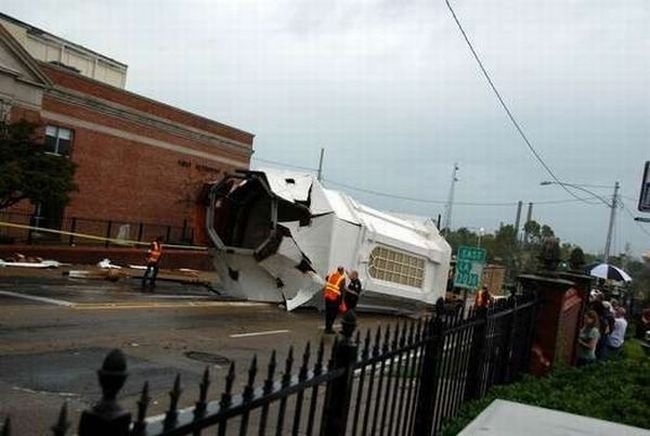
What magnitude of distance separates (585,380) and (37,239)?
24.0m

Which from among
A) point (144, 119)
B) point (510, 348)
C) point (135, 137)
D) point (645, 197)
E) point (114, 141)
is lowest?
point (510, 348)

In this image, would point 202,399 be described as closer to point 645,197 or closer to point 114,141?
point 645,197

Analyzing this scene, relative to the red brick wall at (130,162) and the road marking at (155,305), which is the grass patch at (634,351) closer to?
the road marking at (155,305)

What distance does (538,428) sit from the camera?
5.17 m

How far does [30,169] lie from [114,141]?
14.0 metres

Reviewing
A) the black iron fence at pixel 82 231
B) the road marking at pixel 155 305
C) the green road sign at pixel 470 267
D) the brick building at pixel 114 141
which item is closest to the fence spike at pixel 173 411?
the road marking at pixel 155 305

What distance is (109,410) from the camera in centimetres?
185

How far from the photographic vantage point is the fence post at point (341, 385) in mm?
3678

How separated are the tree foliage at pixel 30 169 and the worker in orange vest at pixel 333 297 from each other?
11.1 metres

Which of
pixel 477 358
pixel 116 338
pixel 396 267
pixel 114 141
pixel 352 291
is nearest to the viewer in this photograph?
pixel 477 358

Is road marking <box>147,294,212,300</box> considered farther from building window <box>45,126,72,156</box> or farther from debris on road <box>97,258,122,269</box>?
building window <box>45,126,72,156</box>

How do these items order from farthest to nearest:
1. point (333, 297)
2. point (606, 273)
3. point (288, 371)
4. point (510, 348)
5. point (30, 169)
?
point (606, 273) < point (30, 169) < point (333, 297) < point (510, 348) < point (288, 371)

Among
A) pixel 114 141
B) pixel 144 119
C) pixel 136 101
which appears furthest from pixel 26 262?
pixel 144 119

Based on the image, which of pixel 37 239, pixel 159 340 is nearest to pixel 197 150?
pixel 37 239
